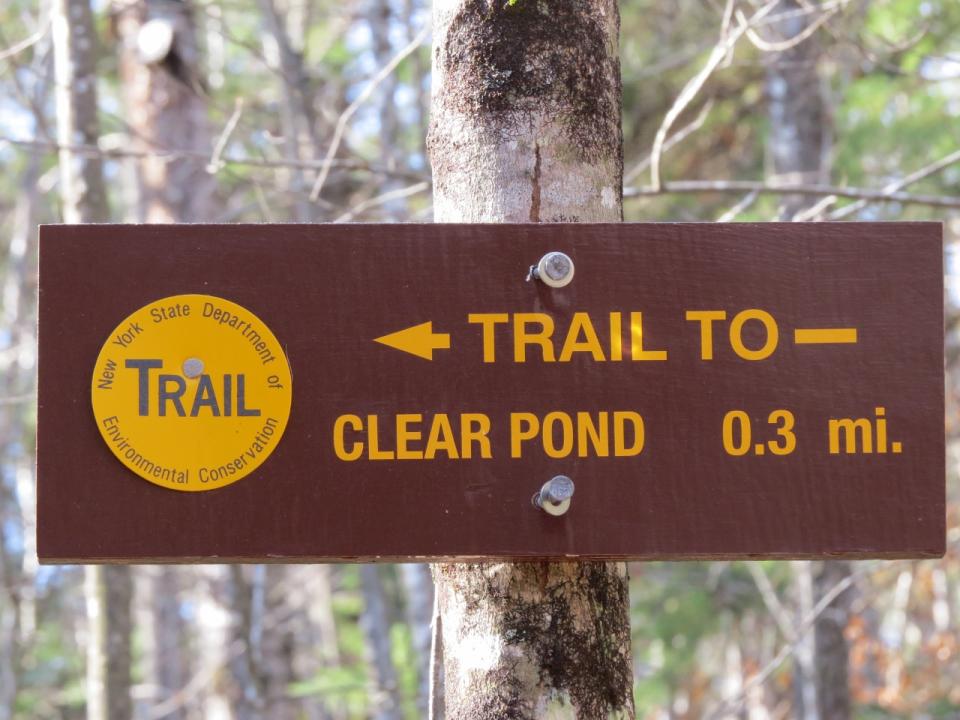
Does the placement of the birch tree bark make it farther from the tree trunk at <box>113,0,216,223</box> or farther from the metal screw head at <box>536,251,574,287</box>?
the metal screw head at <box>536,251,574,287</box>

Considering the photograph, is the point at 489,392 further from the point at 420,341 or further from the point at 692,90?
the point at 692,90

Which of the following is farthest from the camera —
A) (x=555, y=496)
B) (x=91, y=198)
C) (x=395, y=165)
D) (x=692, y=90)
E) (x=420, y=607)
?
(x=420, y=607)

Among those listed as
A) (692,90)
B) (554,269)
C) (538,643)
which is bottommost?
(538,643)

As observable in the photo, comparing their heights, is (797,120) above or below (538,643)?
above

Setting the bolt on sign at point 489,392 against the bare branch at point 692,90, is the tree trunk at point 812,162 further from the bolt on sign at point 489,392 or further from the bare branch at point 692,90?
the bolt on sign at point 489,392

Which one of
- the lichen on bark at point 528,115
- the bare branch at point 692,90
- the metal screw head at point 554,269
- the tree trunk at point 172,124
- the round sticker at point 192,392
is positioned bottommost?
the round sticker at point 192,392

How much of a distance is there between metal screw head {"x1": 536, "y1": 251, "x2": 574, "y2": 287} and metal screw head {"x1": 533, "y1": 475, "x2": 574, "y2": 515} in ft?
0.98

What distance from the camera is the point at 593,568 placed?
1.82 m

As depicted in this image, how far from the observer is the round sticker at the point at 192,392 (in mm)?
1760

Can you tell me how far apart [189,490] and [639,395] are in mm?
696

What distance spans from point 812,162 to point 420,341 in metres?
6.80

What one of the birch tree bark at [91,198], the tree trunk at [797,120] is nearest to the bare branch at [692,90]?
the birch tree bark at [91,198]

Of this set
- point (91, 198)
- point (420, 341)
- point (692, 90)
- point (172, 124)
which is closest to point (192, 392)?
point (420, 341)

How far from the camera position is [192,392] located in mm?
1778
